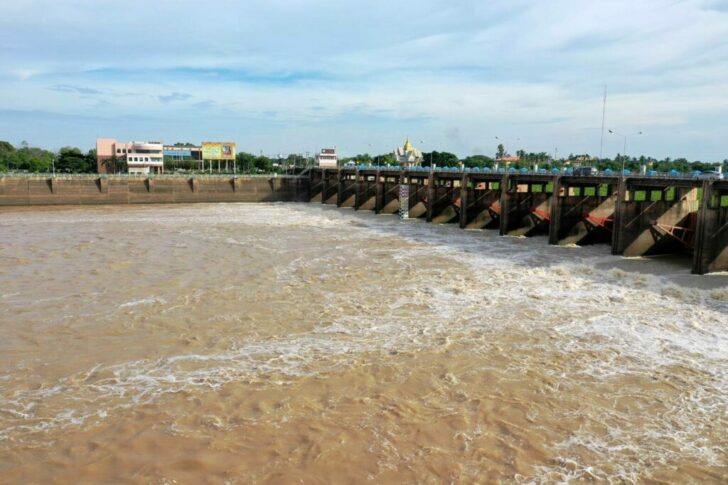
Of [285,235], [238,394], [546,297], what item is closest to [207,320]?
[238,394]

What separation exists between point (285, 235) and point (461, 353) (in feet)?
97.0

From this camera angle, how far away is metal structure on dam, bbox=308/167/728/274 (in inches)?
1152

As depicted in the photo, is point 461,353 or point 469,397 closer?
point 469,397

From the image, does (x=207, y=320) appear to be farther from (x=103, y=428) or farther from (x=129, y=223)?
(x=129, y=223)

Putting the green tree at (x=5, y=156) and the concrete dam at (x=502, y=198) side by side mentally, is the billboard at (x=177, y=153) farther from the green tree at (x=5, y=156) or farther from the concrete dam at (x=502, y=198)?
the concrete dam at (x=502, y=198)

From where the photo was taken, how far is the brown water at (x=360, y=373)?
37.6 feet

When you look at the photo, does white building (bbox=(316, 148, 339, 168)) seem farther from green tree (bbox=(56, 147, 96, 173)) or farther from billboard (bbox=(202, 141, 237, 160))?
green tree (bbox=(56, 147, 96, 173))

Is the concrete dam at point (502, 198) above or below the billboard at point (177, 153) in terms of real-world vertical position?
below

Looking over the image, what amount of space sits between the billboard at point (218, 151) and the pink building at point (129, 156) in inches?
788

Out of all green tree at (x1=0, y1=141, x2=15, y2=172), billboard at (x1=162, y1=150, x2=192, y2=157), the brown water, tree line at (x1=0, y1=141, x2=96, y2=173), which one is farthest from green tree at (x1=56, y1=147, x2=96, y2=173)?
the brown water

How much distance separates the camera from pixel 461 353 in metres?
17.3

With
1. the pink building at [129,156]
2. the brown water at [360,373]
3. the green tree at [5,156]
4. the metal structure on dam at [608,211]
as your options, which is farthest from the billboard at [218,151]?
the brown water at [360,373]

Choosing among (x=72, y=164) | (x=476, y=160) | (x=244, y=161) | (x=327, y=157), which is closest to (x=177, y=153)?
(x=244, y=161)

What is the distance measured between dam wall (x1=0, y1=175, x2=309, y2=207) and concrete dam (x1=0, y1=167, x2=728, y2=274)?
0.13 m
